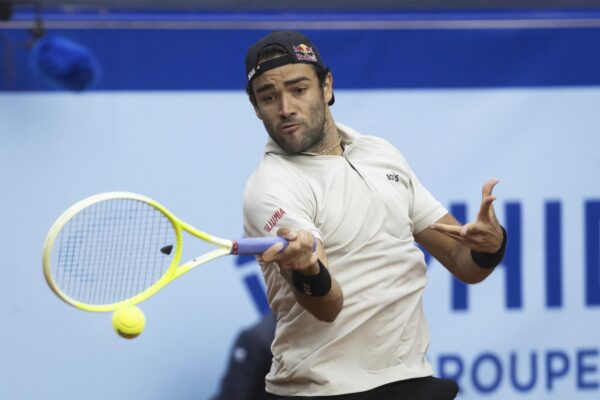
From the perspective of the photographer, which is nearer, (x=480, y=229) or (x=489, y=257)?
(x=480, y=229)

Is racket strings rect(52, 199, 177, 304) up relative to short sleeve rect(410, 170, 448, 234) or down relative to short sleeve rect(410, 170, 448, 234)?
down

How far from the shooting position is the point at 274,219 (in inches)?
139

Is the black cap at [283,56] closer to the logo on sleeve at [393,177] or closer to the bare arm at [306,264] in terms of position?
Answer: the logo on sleeve at [393,177]

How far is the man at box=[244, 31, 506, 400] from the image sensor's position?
3.63m

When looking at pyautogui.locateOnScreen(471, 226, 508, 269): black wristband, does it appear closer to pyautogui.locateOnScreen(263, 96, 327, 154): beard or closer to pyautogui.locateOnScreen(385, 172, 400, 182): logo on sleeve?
pyautogui.locateOnScreen(385, 172, 400, 182): logo on sleeve

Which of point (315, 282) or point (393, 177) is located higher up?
point (393, 177)

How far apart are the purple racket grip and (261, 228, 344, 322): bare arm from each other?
0.02 metres

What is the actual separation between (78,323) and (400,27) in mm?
1823

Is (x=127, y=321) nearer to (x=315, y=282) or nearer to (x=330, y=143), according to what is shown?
(x=315, y=282)

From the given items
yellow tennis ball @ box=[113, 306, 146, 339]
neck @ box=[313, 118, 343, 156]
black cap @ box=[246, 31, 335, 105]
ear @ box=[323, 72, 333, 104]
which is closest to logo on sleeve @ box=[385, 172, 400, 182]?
neck @ box=[313, 118, 343, 156]

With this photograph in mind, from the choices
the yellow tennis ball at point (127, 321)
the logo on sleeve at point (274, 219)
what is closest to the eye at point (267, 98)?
the logo on sleeve at point (274, 219)

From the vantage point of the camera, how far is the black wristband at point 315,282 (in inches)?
133

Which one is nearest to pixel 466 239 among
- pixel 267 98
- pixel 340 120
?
pixel 267 98

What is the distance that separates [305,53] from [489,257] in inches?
33.3
